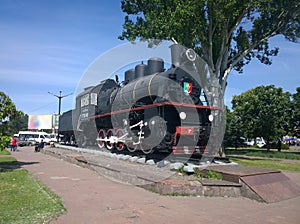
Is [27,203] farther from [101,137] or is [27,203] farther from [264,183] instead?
[101,137]

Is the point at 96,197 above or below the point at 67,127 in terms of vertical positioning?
below

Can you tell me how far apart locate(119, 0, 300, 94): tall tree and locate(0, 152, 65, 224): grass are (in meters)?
11.9

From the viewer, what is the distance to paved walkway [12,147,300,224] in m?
5.78

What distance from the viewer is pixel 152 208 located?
646 cm

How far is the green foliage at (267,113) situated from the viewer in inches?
1132

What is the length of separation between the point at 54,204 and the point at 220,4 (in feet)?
45.0

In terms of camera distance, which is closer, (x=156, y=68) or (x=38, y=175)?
(x=38, y=175)

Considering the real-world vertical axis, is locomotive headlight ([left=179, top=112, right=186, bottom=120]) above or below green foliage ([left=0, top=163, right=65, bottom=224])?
above

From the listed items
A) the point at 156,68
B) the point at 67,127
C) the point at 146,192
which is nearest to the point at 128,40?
the point at 156,68

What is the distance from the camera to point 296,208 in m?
7.07

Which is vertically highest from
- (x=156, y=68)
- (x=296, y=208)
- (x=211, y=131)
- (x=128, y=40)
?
(x=128, y=40)

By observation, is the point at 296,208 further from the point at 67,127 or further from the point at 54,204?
the point at 67,127

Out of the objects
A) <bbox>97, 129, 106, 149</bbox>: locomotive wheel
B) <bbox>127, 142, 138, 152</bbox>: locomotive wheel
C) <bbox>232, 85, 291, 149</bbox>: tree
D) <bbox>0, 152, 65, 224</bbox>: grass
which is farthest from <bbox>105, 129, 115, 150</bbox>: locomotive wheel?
<bbox>232, 85, 291, 149</bbox>: tree

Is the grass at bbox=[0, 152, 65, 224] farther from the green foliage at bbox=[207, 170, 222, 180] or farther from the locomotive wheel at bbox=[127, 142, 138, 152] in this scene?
the locomotive wheel at bbox=[127, 142, 138, 152]
